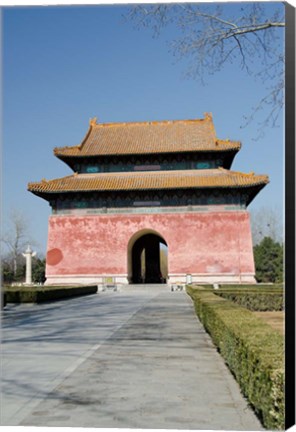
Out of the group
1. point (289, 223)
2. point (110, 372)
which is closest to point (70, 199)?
point (110, 372)

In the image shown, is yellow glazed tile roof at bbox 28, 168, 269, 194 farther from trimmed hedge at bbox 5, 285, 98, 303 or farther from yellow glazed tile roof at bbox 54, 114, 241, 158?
trimmed hedge at bbox 5, 285, 98, 303

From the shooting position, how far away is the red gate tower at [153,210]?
2664 centimetres

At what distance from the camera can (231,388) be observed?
4902 mm

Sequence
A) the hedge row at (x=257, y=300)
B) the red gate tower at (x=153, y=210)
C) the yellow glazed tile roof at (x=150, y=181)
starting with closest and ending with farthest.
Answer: the hedge row at (x=257, y=300) → the yellow glazed tile roof at (x=150, y=181) → the red gate tower at (x=153, y=210)

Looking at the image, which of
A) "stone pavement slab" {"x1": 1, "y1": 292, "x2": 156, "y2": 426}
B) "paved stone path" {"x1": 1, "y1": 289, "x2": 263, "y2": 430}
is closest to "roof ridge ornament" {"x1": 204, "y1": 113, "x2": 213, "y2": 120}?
"stone pavement slab" {"x1": 1, "y1": 292, "x2": 156, "y2": 426}

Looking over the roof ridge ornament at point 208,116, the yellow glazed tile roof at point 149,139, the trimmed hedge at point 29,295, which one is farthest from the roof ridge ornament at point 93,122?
the trimmed hedge at point 29,295

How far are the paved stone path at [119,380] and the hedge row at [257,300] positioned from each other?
21.5ft

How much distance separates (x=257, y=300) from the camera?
1608 centimetres

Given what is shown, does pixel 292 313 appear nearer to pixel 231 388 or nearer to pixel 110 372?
Result: pixel 231 388

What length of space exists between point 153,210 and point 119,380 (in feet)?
73.6

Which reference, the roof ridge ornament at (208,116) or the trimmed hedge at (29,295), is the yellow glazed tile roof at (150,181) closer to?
the roof ridge ornament at (208,116)

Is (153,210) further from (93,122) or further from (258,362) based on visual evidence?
(258,362)

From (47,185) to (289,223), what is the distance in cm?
2473

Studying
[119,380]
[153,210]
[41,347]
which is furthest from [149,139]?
[119,380]
